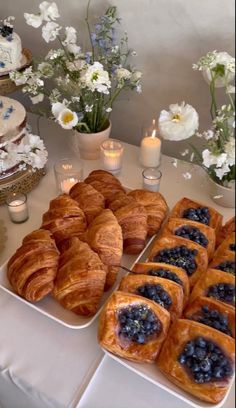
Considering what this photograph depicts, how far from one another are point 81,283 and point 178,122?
0.32 meters

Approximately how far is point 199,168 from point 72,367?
0.43 m

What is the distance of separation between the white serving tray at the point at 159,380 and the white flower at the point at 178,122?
0.37 meters

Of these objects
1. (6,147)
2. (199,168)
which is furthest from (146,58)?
(6,147)

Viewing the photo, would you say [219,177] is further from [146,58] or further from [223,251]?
[146,58]

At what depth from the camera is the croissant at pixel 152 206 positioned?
32.1 inches

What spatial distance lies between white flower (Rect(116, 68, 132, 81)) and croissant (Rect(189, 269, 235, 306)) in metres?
0.45

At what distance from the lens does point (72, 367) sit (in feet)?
2.22

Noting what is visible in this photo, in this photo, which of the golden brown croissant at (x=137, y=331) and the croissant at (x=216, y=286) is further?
the golden brown croissant at (x=137, y=331)

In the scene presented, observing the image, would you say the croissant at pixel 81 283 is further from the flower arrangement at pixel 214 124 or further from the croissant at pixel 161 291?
the flower arrangement at pixel 214 124

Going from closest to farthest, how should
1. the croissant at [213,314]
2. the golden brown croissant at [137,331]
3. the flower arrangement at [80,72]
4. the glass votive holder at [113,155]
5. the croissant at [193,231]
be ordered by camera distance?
the croissant at [213,314] < the golden brown croissant at [137,331] < the croissant at [193,231] < the flower arrangement at [80,72] < the glass votive holder at [113,155]

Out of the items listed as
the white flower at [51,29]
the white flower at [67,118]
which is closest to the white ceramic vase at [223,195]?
the white flower at [67,118]

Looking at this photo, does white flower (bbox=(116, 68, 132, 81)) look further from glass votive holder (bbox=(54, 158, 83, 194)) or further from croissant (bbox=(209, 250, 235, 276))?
croissant (bbox=(209, 250, 235, 276))

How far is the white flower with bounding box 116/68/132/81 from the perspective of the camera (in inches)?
32.7

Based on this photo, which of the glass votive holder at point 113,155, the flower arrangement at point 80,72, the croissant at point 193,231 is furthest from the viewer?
the glass votive holder at point 113,155
